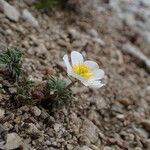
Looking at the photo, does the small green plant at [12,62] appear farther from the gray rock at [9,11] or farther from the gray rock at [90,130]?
the gray rock at [9,11]

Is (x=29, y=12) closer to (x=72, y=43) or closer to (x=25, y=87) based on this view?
(x=72, y=43)

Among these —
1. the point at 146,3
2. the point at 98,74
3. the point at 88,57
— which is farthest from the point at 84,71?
the point at 146,3

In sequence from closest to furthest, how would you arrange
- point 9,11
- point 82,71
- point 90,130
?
point 82,71 → point 90,130 → point 9,11

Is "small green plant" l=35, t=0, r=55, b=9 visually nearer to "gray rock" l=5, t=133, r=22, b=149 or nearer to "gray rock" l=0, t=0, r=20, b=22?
"gray rock" l=0, t=0, r=20, b=22

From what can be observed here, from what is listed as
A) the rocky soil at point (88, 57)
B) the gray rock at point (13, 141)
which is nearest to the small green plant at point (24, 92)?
the rocky soil at point (88, 57)

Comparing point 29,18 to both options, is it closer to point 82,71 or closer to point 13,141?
point 82,71

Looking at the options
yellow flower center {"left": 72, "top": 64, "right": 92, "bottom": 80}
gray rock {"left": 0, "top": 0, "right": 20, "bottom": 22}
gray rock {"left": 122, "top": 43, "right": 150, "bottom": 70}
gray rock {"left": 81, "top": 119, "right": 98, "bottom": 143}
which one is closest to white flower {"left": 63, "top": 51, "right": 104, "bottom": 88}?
yellow flower center {"left": 72, "top": 64, "right": 92, "bottom": 80}
